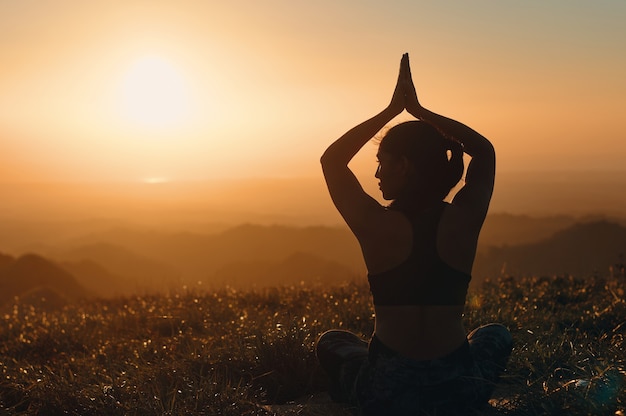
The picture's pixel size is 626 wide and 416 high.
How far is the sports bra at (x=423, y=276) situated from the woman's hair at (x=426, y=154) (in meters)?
0.12

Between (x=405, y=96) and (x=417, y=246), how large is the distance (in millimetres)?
1040

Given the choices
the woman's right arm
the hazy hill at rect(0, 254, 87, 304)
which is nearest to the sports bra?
the woman's right arm

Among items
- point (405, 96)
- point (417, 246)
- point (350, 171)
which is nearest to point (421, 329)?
point (417, 246)

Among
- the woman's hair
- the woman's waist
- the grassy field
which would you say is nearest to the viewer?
the woman's hair

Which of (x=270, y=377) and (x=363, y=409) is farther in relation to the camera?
(x=270, y=377)

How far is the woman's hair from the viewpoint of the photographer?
4258mm

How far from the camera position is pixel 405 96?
15.3 ft

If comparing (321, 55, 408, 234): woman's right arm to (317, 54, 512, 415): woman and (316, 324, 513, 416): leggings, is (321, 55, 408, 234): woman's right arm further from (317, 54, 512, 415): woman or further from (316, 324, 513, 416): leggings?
(316, 324, 513, 416): leggings

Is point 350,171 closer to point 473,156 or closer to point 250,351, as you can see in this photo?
point 473,156


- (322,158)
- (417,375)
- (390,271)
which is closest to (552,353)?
(417,375)

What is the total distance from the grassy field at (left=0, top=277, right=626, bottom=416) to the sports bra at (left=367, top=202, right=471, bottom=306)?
945mm

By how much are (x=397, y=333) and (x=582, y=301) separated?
645 centimetres

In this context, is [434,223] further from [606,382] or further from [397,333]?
[606,382]

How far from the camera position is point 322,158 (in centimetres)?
451
